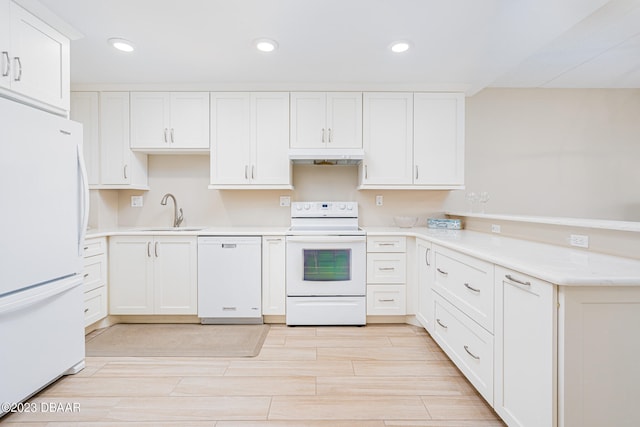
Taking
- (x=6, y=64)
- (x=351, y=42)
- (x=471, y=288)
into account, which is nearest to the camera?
(x=6, y=64)

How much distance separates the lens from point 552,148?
3459 mm

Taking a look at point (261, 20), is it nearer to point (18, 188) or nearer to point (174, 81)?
point (174, 81)

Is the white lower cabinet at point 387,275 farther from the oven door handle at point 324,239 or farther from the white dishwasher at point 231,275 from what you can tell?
the white dishwasher at point 231,275

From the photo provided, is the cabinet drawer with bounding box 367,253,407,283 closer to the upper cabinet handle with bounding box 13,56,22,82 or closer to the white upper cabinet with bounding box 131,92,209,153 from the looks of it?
the white upper cabinet with bounding box 131,92,209,153

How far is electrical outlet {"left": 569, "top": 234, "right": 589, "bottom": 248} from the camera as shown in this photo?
164cm

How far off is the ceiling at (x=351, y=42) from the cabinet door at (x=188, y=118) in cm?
14

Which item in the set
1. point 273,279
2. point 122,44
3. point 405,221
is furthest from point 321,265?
point 122,44

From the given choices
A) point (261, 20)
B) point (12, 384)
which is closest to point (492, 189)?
point (261, 20)

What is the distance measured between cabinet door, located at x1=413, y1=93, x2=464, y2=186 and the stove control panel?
2.62ft

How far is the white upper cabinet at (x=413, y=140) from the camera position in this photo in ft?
10.1

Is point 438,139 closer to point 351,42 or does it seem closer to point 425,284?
point 351,42

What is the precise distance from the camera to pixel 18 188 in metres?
1.57

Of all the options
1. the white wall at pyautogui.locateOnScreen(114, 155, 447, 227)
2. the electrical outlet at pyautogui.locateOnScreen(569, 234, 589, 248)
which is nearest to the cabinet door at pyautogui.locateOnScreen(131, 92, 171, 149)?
the white wall at pyautogui.locateOnScreen(114, 155, 447, 227)

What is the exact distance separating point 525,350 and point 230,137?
2859 millimetres
